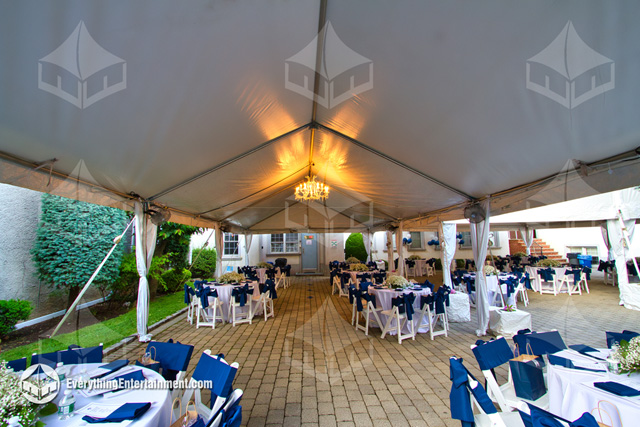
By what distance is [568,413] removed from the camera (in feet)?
5.93

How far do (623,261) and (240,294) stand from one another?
10208mm

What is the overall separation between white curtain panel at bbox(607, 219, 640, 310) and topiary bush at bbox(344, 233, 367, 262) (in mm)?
9432

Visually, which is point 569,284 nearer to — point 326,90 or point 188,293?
point 326,90

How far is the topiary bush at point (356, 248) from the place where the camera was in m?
14.7

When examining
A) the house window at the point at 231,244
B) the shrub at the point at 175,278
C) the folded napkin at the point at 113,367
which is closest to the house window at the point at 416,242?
the house window at the point at 231,244

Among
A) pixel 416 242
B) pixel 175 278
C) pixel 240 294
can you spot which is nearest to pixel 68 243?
pixel 240 294

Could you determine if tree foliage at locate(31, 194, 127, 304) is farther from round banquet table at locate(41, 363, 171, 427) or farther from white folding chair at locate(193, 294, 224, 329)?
round banquet table at locate(41, 363, 171, 427)

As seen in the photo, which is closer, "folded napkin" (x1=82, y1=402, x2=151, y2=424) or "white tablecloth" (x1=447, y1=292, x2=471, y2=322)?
"folded napkin" (x1=82, y1=402, x2=151, y2=424)

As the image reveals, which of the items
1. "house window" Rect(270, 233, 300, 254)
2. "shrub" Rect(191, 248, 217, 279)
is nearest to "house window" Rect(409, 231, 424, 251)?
"house window" Rect(270, 233, 300, 254)

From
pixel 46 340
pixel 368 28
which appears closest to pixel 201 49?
pixel 368 28

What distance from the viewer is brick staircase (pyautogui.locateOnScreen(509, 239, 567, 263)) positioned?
14.6m

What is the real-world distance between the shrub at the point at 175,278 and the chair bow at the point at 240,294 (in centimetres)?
495

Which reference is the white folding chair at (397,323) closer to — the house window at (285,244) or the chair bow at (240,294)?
the chair bow at (240,294)

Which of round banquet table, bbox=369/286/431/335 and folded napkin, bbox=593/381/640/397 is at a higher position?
folded napkin, bbox=593/381/640/397
